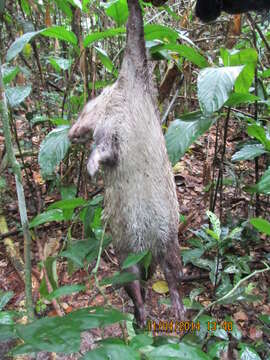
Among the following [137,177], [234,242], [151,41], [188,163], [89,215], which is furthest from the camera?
[188,163]

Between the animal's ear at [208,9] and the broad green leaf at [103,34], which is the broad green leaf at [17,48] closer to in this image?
the broad green leaf at [103,34]

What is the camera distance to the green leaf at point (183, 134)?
1710 mm

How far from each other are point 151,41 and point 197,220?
5.42 ft

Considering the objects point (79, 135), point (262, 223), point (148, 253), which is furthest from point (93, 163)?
point (262, 223)

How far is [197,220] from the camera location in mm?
3021

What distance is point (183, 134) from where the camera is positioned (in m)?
1.73

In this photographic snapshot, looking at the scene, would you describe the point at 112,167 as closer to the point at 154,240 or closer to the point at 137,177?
the point at 137,177

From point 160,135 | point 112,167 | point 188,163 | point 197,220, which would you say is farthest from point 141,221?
point 188,163

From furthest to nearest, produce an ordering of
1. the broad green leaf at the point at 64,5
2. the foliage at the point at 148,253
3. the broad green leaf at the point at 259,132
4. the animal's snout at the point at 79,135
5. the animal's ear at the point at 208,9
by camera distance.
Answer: the broad green leaf at the point at 64,5 < the broad green leaf at the point at 259,132 < the animal's snout at the point at 79,135 < the animal's ear at the point at 208,9 < the foliage at the point at 148,253

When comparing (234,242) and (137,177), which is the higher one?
(137,177)

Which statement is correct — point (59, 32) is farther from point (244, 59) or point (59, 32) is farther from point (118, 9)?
point (244, 59)

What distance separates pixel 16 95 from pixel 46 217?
78 centimetres

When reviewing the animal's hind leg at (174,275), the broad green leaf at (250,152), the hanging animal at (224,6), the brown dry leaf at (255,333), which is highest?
the hanging animal at (224,6)

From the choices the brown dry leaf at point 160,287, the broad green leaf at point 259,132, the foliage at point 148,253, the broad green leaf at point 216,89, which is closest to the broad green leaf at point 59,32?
the foliage at point 148,253
